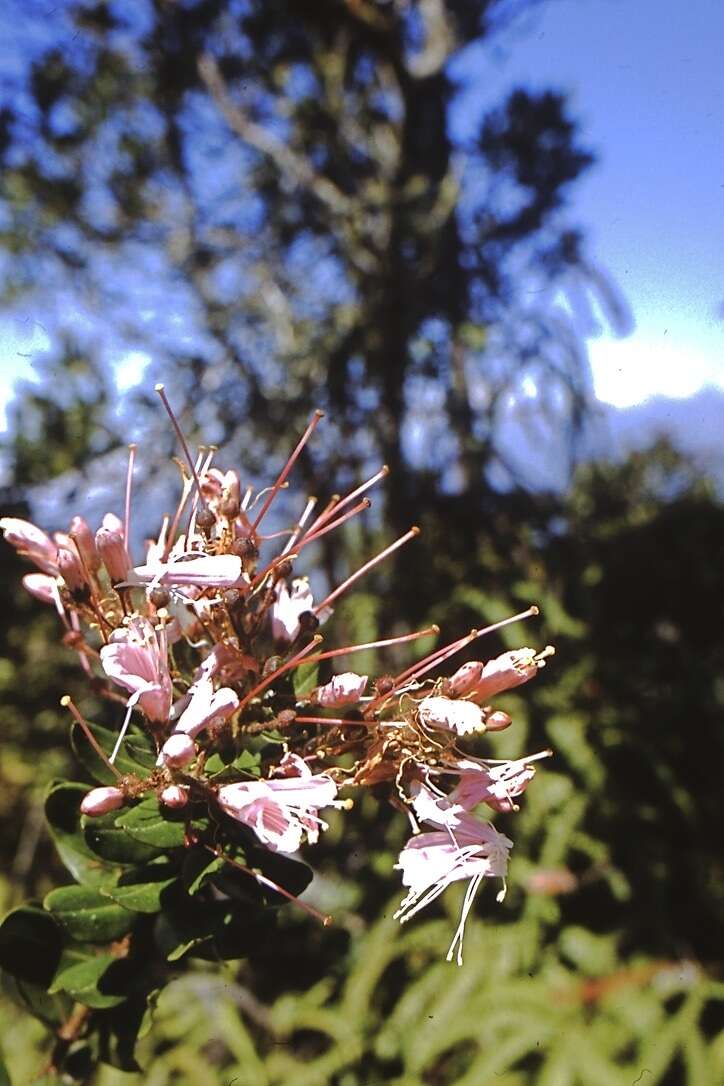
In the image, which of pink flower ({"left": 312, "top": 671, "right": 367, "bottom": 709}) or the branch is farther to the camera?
the branch

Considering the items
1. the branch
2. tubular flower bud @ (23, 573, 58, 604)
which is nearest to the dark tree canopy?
the branch

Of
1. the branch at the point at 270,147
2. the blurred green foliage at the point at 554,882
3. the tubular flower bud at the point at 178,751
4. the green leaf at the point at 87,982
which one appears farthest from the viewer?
the branch at the point at 270,147

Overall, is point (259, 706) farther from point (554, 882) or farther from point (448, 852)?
point (554, 882)

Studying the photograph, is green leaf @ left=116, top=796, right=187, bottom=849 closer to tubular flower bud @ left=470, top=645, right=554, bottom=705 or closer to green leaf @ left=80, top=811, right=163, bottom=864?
green leaf @ left=80, top=811, right=163, bottom=864

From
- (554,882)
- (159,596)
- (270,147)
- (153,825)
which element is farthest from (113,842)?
(270,147)

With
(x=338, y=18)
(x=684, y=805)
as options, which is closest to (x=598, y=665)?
(x=684, y=805)

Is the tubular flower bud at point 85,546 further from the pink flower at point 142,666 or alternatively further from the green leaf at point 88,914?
the green leaf at point 88,914

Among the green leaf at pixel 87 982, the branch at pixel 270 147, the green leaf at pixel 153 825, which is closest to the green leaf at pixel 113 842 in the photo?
the green leaf at pixel 153 825
